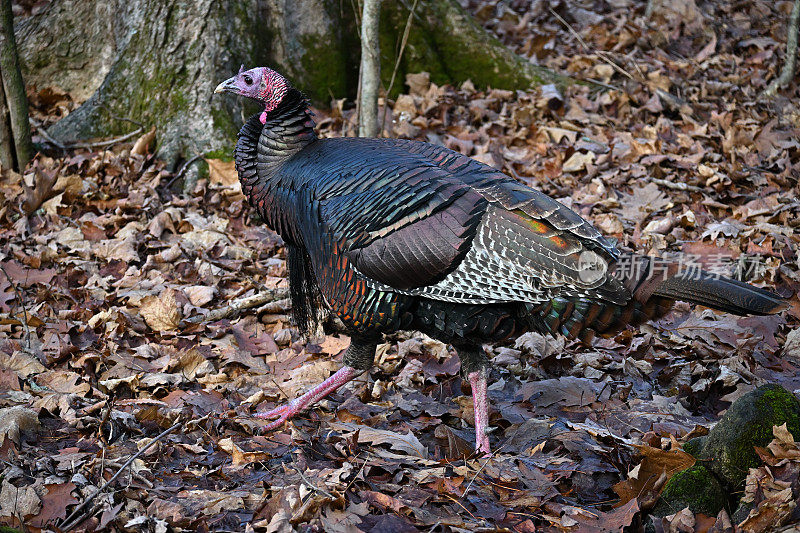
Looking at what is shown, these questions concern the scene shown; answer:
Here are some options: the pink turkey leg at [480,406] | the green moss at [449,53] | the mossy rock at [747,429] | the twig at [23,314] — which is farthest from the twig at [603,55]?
the twig at [23,314]

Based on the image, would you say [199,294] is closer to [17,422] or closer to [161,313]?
[161,313]

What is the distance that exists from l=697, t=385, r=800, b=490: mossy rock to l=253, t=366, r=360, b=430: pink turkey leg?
5.96ft

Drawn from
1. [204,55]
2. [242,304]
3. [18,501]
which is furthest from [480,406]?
[204,55]

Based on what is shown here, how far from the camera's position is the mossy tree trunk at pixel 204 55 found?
20.3 ft

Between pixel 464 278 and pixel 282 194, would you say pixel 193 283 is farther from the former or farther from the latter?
pixel 464 278

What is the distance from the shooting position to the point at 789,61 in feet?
23.3

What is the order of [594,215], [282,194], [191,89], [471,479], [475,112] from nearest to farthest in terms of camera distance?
1. [471,479]
2. [282,194]
3. [594,215]
4. [191,89]
5. [475,112]

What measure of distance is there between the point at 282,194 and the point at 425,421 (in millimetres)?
1381

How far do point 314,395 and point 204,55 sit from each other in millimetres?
3378

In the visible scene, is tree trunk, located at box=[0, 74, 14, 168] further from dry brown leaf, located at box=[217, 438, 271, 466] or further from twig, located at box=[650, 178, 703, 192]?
twig, located at box=[650, 178, 703, 192]

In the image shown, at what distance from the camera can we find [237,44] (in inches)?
246

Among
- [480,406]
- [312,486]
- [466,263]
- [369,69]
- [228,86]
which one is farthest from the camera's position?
[369,69]

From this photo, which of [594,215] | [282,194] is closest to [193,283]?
[282,194]

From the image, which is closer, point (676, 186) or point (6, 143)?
point (676, 186)
